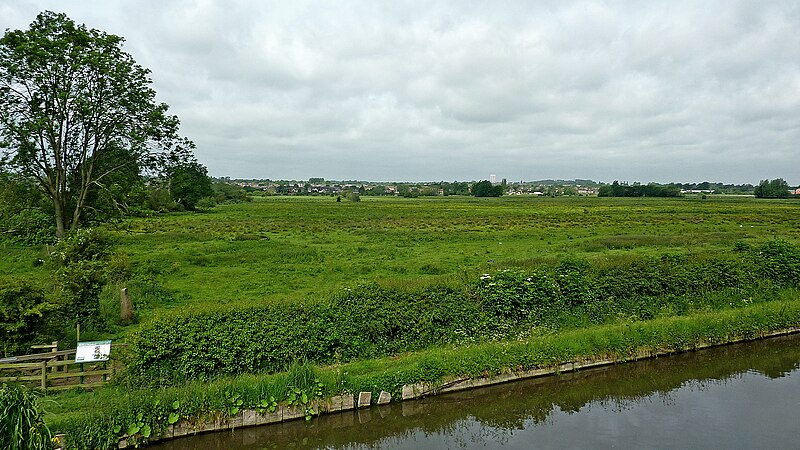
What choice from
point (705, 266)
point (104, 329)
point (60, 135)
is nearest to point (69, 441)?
point (104, 329)

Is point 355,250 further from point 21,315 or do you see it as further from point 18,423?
point 18,423

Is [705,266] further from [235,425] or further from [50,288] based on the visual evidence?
[50,288]

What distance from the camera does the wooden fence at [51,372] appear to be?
12.0 metres

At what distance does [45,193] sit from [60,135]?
9.79ft

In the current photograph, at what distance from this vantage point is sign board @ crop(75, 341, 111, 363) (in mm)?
12242

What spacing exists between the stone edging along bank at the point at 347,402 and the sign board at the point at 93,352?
254 centimetres

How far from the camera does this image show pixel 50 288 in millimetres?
18062

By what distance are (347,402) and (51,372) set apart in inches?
308

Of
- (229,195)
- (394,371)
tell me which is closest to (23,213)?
(394,371)

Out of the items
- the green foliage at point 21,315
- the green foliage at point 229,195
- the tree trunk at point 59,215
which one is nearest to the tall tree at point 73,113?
the tree trunk at point 59,215

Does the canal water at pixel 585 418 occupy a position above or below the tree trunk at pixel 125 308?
below

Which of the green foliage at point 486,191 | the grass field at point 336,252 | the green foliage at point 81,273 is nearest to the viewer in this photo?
the green foliage at point 81,273

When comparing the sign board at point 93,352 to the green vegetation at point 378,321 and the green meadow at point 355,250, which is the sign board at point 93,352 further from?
the green meadow at point 355,250

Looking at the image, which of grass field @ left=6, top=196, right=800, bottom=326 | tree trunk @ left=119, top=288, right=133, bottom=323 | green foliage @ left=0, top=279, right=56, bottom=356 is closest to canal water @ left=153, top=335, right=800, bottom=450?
grass field @ left=6, top=196, right=800, bottom=326
